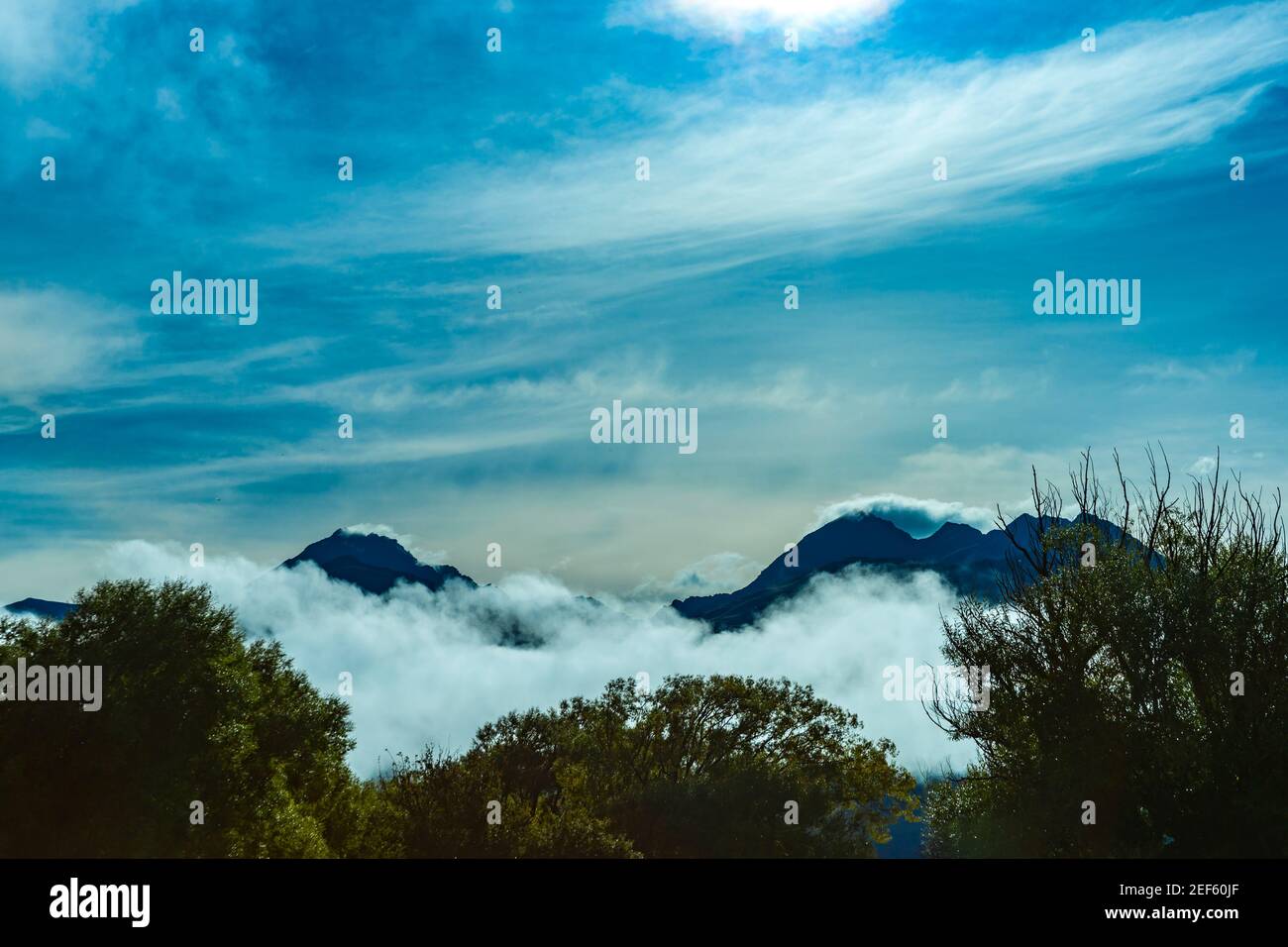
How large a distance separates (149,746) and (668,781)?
39.8m

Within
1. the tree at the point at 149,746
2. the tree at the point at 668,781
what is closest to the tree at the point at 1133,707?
the tree at the point at 668,781

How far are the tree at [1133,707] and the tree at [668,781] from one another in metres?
21.1

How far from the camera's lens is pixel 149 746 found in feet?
156

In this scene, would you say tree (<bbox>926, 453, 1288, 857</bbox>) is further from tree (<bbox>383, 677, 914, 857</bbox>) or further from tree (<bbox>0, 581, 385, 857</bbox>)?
tree (<bbox>0, 581, 385, 857</bbox>)

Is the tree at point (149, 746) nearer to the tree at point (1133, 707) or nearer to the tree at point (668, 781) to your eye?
the tree at point (668, 781)

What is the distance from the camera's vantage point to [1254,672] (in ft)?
146

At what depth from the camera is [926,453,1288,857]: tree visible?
43125mm

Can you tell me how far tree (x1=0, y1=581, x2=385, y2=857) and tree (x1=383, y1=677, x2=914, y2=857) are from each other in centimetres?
1096

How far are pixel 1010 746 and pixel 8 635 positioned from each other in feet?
164

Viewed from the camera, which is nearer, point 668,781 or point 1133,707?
→ point 1133,707

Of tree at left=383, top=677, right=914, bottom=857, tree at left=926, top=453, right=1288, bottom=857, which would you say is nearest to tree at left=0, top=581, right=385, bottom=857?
tree at left=383, top=677, right=914, bottom=857
